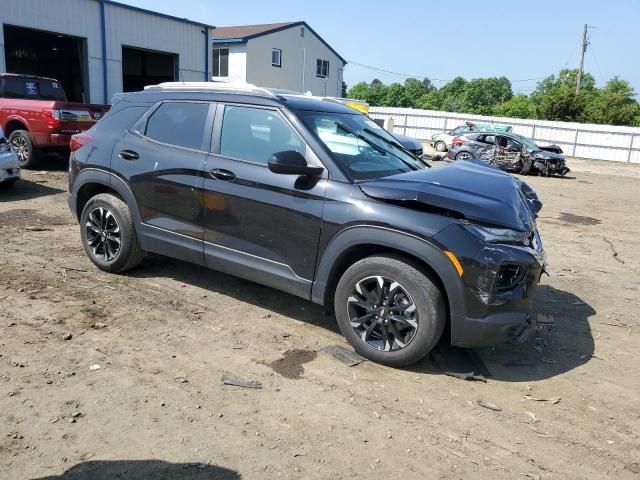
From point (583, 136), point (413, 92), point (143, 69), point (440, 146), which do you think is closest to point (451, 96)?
point (413, 92)

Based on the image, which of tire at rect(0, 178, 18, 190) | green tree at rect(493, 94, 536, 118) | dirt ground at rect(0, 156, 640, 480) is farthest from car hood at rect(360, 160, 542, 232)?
green tree at rect(493, 94, 536, 118)

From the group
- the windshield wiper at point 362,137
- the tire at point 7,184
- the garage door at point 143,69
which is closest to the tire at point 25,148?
the tire at point 7,184

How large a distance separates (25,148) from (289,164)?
970cm

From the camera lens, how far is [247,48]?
33.4 m

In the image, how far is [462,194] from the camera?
12.6ft

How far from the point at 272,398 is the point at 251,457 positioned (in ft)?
1.99

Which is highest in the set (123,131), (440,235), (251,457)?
(123,131)

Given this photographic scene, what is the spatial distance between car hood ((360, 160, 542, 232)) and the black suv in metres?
0.01

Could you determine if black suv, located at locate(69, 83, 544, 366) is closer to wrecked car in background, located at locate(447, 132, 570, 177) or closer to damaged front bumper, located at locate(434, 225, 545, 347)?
damaged front bumper, located at locate(434, 225, 545, 347)

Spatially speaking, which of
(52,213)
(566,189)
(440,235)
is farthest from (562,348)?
(566,189)

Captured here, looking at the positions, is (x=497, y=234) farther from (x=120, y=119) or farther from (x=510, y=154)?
(x=510, y=154)

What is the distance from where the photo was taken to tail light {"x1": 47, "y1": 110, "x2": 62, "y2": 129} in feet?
35.6

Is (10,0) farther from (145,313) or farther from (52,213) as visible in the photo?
(145,313)

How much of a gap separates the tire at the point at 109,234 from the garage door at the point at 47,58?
2201cm
